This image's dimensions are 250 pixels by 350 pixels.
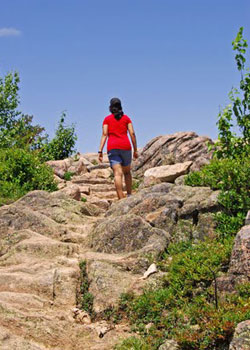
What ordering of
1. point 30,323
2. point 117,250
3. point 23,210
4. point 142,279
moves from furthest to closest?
point 23,210 → point 117,250 → point 142,279 → point 30,323

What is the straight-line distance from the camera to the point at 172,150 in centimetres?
2525

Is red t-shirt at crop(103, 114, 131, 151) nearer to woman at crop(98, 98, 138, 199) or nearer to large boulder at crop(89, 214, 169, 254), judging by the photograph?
woman at crop(98, 98, 138, 199)

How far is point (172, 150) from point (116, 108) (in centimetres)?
1008

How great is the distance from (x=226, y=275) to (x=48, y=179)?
1174 cm

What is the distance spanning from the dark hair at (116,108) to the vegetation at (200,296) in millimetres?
3640

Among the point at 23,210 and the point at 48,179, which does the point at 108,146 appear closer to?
the point at 23,210

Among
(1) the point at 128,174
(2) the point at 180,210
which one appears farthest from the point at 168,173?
(2) the point at 180,210

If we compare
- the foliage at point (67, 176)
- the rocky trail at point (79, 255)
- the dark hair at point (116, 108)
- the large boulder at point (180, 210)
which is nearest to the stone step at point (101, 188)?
the foliage at point (67, 176)

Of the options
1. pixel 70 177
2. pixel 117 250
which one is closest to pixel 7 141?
pixel 70 177

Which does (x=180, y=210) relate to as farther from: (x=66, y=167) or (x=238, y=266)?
(x=66, y=167)

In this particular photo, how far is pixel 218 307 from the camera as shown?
866 cm

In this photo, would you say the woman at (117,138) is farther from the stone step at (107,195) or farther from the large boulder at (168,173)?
the stone step at (107,195)

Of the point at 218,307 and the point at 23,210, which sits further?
the point at 23,210

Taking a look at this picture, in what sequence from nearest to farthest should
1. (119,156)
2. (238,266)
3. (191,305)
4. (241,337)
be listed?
(241,337)
(191,305)
(238,266)
(119,156)
